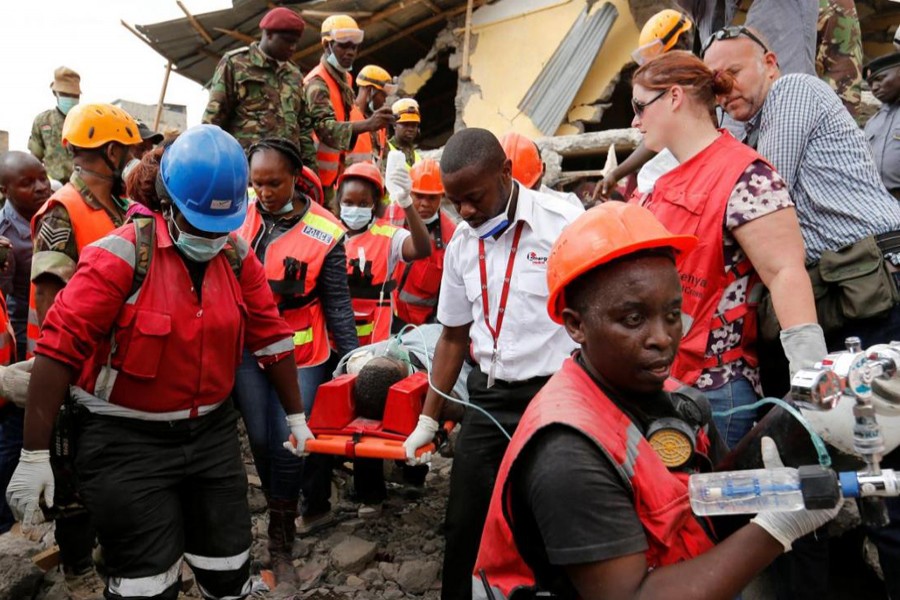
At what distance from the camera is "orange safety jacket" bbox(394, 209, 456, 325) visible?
5.07 meters

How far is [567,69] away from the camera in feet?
31.4

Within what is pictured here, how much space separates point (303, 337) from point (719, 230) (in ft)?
8.14

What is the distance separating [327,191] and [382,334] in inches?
68.3

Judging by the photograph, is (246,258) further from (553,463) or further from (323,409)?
(553,463)

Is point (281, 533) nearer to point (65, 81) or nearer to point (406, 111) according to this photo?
point (65, 81)

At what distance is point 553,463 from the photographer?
139 centimetres

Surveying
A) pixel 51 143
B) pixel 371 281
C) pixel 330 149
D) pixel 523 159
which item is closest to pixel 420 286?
pixel 371 281

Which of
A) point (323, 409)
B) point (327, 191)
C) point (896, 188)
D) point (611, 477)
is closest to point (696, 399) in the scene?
point (611, 477)

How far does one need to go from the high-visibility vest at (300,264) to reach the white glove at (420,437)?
1.08 m

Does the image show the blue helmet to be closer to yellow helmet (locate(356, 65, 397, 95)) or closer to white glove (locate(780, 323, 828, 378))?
white glove (locate(780, 323, 828, 378))

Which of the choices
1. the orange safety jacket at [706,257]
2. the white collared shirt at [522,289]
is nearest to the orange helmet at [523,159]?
the white collared shirt at [522,289]

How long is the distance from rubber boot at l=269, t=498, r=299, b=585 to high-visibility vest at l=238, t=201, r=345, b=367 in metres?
0.80

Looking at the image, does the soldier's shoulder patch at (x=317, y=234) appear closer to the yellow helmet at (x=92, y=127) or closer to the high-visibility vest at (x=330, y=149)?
the yellow helmet at (x=92, y=127)

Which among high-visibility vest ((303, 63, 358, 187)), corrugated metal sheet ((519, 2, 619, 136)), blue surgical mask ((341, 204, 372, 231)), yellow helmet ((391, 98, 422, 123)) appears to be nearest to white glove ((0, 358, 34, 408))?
blue surgical mask ((341, 204, 372, 231))
